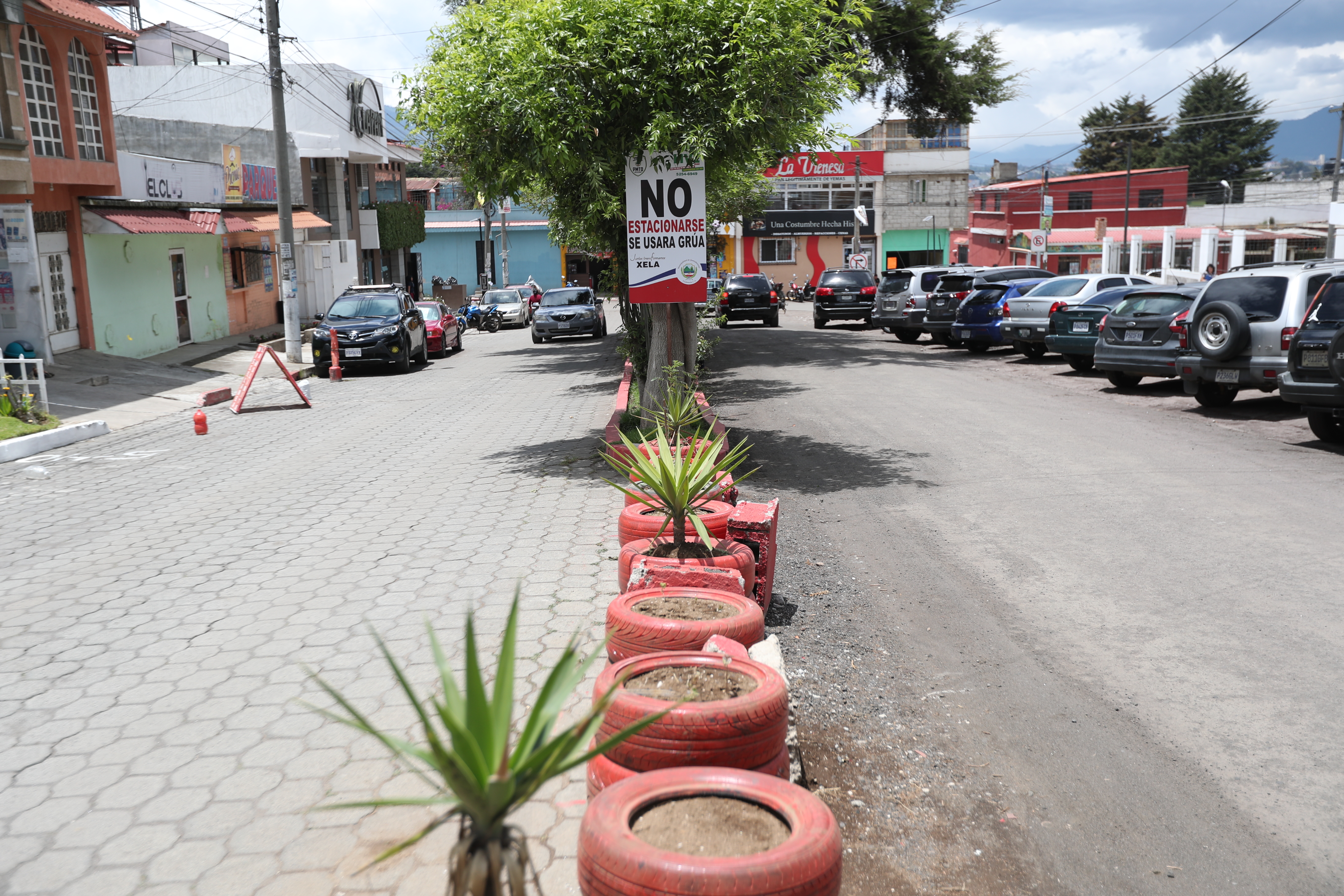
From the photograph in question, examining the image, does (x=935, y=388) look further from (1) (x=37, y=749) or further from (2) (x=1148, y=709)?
(1) (x=37, y=749)

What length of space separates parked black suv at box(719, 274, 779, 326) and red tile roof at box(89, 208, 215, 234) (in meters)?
15.3

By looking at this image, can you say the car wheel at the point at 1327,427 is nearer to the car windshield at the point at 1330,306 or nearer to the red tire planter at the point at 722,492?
the car windshield at the point at 1330,306

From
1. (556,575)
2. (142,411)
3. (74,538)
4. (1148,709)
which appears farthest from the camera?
(142,411)

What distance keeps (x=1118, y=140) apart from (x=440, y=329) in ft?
253

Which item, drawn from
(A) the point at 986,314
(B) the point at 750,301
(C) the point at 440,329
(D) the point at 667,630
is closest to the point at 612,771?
(D) the point at 667,630

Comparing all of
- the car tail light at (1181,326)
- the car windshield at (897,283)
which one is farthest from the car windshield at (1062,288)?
the car windshield at (897,283)

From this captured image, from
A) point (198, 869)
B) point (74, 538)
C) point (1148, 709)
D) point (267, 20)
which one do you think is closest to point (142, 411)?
point (74, 538)

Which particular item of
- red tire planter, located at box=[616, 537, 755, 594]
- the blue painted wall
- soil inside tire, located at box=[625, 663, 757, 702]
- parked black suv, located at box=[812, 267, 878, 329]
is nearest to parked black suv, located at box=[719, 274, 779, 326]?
parked black suv, located at box=[812, 267, 878, 329]

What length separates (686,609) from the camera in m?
4.66

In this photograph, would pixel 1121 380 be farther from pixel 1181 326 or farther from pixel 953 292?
pixel 953 292

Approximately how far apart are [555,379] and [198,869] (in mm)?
17172

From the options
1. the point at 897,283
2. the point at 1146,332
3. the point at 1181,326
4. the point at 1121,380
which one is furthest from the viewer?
the point at 897,283

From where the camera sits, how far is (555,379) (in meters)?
20.3

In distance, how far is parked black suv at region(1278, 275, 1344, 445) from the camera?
10.1m
